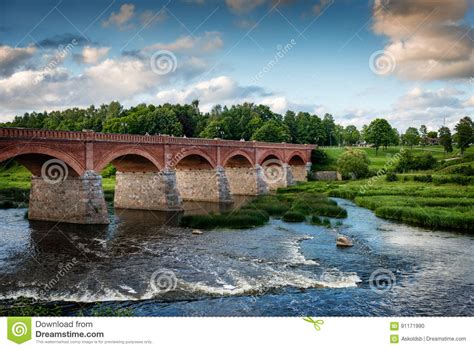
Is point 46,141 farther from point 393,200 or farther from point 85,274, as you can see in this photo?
point 393,200

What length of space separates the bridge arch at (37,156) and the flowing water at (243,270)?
451 centimetres

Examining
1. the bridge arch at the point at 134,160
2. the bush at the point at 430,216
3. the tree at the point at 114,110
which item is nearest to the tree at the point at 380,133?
the bush at the point at 430,216

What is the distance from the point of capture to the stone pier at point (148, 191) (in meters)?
40.5

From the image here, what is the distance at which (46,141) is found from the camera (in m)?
29.5

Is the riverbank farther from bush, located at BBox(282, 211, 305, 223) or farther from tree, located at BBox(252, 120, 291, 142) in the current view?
tree, located at BBox(252, 120, 291, 142)

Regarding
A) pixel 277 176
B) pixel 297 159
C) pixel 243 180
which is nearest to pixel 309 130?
pixel 297 159

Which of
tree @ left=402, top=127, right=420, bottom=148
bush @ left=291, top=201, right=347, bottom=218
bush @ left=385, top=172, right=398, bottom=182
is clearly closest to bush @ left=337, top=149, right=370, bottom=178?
tree @ left=402, top=127, right=420, bottom=148

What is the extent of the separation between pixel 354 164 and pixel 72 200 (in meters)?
44.5

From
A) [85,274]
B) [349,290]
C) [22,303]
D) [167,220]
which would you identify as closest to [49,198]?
[167,220]

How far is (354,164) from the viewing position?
2554 inches

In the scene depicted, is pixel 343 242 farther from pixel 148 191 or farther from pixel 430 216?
pixel 148 191

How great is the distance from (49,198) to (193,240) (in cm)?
1369

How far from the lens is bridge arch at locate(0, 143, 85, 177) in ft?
88.9

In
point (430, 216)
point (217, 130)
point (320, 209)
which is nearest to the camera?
point (430, 216)
